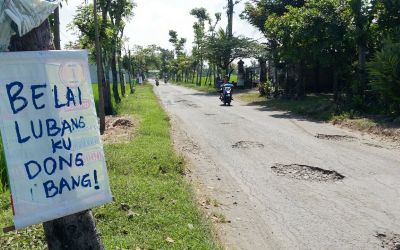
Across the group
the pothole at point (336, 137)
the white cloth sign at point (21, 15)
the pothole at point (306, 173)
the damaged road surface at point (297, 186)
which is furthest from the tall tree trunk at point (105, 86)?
the white cloth sign at point (21, 15)

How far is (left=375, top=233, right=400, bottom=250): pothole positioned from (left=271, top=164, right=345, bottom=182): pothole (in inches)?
90.9

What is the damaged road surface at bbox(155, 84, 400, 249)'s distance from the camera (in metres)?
4.87

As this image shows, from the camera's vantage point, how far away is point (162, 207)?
17.1ft

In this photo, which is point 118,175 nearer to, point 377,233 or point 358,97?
point 377,233

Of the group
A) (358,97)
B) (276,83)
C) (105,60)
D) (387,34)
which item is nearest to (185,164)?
(358,97)

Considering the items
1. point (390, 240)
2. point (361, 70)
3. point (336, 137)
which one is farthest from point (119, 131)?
point (361, 70)

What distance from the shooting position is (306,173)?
7.57 metres

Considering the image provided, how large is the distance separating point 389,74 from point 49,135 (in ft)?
39.7

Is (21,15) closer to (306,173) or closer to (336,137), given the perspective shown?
(306,173)

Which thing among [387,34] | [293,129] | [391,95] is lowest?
[293,129]

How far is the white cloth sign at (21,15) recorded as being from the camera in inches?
99.4

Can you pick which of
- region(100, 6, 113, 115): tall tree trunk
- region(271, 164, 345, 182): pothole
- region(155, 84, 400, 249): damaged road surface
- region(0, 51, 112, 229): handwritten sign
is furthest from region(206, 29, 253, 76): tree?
region(0, 51, 112, 229): handwritten sign

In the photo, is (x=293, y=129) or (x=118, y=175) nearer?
(x=118, y=175)

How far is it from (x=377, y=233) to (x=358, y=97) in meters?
10.3
